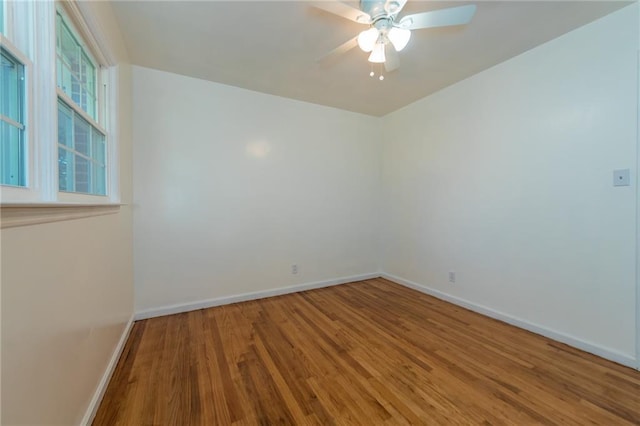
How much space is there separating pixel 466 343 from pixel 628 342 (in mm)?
1054

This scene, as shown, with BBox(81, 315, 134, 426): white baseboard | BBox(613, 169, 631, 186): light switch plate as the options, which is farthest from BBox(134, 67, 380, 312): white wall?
BBox(613, 169, 631, 186): light switch plate

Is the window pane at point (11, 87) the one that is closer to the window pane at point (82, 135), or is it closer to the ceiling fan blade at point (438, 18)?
the window pane at point (82, 135)

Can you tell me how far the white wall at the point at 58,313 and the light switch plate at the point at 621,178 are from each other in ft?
10.9

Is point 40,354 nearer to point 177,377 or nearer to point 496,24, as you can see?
point 177,377

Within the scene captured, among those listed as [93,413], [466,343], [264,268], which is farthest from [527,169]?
[93,413]

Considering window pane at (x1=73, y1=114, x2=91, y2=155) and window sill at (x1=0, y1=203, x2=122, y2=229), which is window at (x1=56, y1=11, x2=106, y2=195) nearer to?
window pane at (x1=73, y1=114, x2=91, y2=155)

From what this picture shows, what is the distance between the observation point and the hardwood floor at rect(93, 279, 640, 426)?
4.49ft

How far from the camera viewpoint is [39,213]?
2.81 ft

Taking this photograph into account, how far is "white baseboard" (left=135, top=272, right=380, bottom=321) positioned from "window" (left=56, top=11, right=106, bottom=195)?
1387 millimetres

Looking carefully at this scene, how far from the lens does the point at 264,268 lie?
310 centimetres

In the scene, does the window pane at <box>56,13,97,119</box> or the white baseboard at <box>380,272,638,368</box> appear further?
the white baseboard at <box>380,272,638,368</box>

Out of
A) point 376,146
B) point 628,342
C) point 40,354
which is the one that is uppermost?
point 376,146

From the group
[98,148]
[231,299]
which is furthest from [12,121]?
[231,299]

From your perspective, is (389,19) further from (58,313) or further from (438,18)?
(58,313)
